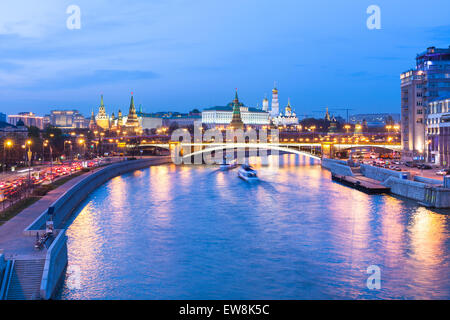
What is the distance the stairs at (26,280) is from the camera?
10.2 metres

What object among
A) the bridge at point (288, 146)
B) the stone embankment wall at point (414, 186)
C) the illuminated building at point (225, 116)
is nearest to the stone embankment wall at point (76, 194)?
the bridge at point (288, 146)

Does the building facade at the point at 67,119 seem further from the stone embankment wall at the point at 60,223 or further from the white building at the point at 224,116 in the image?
the stone embankment wall at the point at 60,223

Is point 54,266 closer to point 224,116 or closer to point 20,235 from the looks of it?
point 20,235

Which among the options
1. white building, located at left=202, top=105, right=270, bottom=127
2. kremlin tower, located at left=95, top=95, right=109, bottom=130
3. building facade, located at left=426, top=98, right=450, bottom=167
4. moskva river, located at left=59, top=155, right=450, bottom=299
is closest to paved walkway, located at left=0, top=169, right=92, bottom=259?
moskva river, located at left=59, top=155, right=450, bottom=299

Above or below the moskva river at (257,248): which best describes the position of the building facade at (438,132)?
above

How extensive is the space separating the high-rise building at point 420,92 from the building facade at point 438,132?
4578mm

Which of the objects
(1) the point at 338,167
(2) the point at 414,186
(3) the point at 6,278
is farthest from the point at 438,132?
(3) the point at 6,278

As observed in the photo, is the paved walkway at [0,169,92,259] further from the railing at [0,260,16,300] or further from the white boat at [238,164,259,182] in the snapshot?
the white boat at [238,164,259,182]

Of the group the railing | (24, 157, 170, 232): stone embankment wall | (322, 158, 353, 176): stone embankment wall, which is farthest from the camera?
(322, 158, 353, 176): stone embankment wall

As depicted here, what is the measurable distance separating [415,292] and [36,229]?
33.4 feet

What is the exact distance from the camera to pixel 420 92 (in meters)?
45.4

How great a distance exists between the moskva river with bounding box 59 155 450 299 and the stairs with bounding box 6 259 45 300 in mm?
1138

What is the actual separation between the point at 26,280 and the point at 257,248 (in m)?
7.69

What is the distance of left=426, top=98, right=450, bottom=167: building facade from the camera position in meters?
34.2
